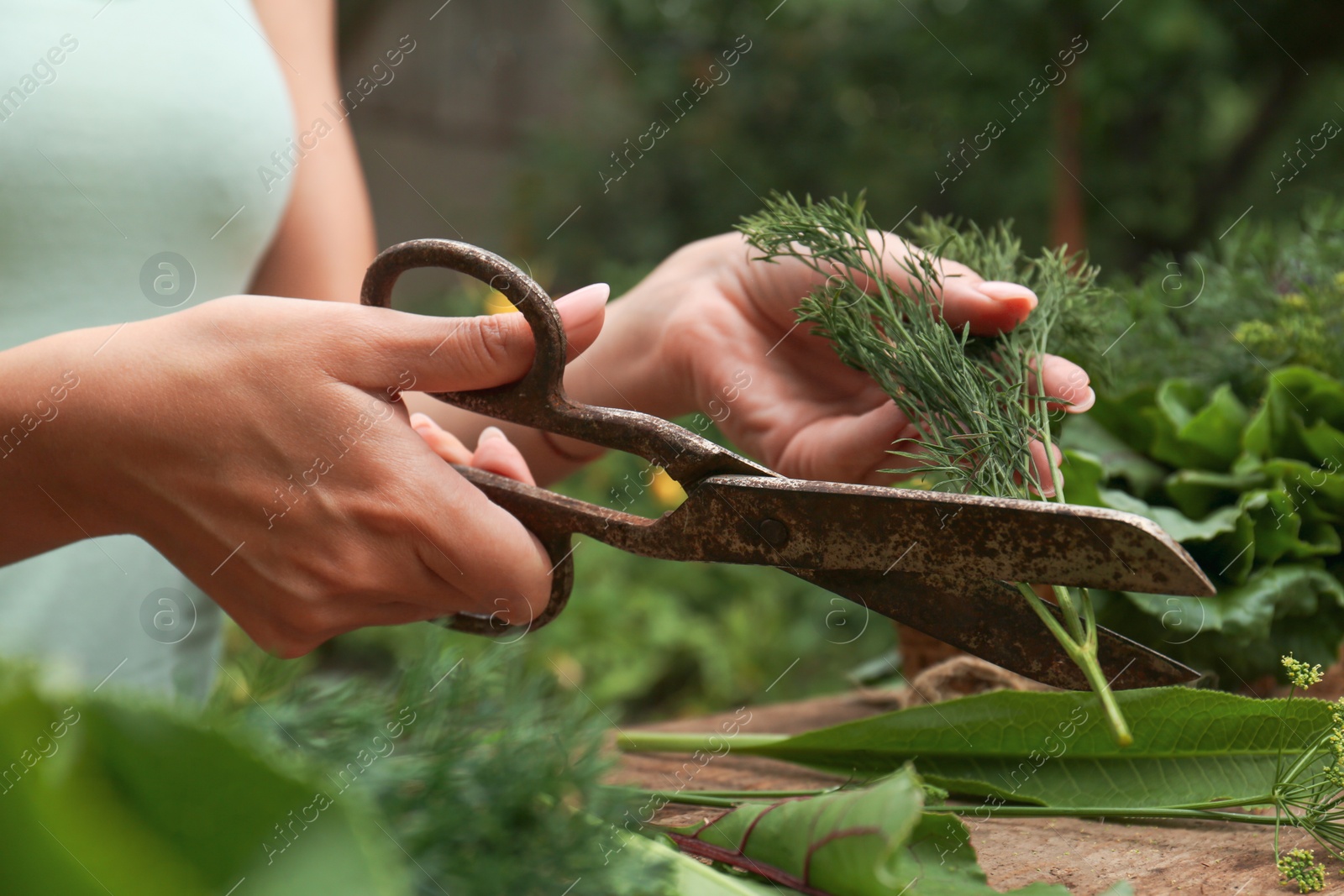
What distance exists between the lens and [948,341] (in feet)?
2.28

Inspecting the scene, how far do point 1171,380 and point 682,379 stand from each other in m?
0.46

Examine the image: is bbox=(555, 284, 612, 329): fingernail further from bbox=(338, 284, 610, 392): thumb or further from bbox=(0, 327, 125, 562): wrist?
bbox=(0, 327, 125, 562): wrist

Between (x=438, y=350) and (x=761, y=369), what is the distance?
34cm

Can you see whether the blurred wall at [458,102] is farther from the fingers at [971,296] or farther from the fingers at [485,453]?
the fingers at [971,296]

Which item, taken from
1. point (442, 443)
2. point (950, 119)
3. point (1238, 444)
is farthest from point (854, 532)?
point (950, 119)

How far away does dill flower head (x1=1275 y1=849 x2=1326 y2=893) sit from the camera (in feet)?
1.73

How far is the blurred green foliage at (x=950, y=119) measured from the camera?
212 centimetres

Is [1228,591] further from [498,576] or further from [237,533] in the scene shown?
[237,533]

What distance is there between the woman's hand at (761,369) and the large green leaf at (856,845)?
323mm

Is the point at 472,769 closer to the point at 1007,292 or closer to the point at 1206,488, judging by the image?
the point at 1007,292

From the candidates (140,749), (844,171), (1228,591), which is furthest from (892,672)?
(844,171)

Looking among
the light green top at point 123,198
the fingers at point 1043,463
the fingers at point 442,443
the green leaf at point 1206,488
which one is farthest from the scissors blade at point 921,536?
the light green top at point 123,198

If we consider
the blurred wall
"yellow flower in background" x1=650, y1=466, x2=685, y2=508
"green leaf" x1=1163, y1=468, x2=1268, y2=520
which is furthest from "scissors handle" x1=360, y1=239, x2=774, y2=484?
the blurred wall

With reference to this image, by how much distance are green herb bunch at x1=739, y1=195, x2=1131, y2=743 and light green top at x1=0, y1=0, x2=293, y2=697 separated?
627 mm
